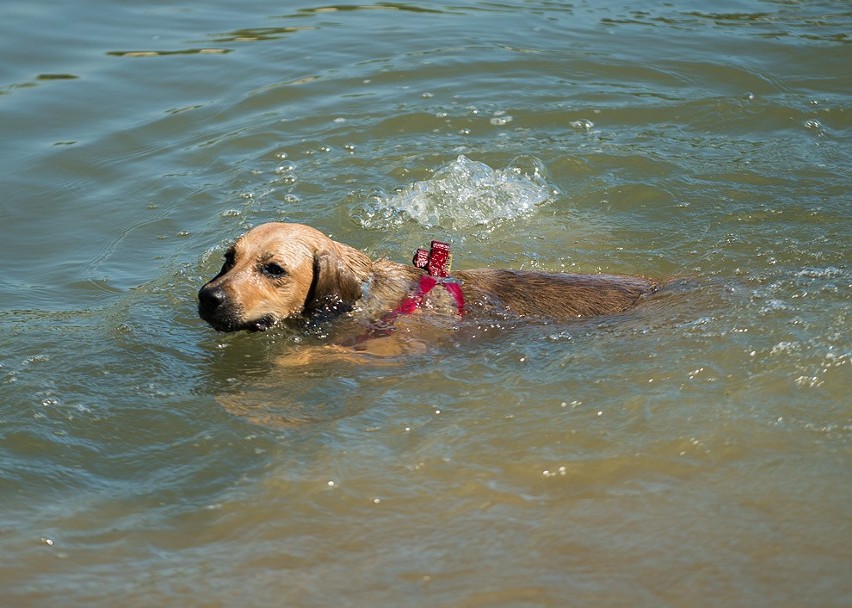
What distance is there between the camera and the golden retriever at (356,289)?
281 inches

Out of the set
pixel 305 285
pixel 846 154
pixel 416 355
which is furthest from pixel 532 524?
pixel 846 154

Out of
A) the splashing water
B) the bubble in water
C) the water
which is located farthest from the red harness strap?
the bubble in water

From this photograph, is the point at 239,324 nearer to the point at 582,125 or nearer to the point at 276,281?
the point at 276,281

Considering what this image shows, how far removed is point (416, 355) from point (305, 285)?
909mm

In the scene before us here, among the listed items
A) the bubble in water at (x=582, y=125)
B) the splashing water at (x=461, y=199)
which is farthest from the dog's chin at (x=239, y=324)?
the bubble in water at (x=582, y=125)

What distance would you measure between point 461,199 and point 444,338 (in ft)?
9.99

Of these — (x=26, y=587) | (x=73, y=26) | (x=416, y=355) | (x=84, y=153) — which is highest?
(x=73, y=26)

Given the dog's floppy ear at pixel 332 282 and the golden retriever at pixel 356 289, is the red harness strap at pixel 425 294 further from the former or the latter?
the dog's floppy ear at pixel 332 282

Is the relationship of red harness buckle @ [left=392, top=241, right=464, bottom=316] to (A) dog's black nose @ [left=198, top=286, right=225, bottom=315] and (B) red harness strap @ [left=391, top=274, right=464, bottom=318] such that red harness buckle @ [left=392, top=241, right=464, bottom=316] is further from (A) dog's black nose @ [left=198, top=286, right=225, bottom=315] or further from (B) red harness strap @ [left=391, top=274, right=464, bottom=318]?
(A) dog's black nose @ [left=198, top=286, right=225, bottom=315]

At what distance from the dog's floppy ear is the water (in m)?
0.30

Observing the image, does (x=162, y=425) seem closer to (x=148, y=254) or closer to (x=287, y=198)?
(x=148, y=254)

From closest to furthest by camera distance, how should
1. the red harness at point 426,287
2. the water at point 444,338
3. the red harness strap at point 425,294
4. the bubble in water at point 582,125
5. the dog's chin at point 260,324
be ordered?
the water at point 444,338 < the dog's chin at point 260,324 < the red harness at point 426,287 < the red harness strap at point 425,294 < the bubble in water at point 582,125

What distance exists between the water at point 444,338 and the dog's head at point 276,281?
32 cm

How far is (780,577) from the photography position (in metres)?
4.85
